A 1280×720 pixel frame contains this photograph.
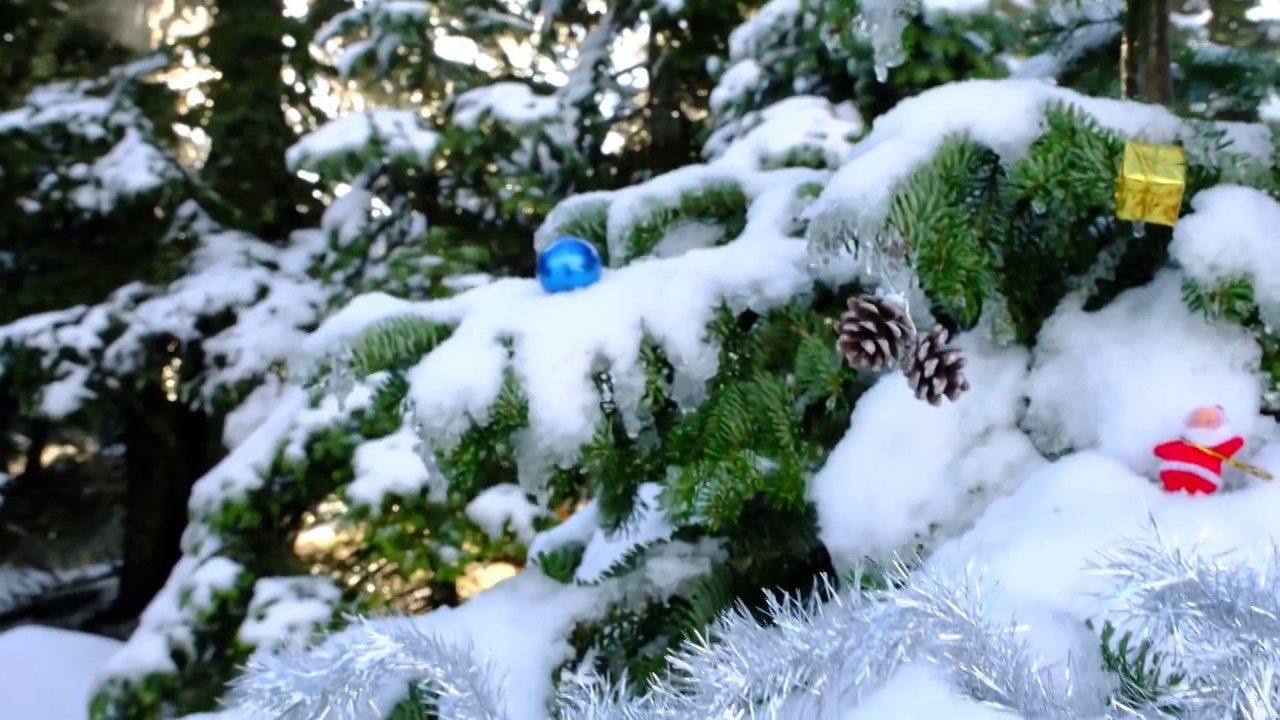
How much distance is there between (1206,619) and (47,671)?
283 cm

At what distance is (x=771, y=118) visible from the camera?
1.61 m

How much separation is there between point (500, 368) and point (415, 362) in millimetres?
116

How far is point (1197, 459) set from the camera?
0.54m

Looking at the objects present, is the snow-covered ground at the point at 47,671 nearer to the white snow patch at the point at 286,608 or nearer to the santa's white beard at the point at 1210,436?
the white snow patch at the point at 286,608

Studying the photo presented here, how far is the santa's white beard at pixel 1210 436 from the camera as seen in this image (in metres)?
0.55

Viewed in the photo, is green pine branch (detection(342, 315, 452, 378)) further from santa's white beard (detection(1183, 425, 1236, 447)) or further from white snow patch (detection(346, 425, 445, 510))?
white snow patch (detection(346, 425, 445, 510))

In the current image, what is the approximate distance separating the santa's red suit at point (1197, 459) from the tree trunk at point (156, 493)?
9.80ft

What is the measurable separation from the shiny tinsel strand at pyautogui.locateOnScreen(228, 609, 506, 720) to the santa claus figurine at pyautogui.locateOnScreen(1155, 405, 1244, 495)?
44cm

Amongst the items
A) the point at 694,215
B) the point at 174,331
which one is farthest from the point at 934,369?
the point at 174,331

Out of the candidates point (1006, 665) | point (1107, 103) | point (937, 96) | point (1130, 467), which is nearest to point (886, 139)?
point (937, 96)

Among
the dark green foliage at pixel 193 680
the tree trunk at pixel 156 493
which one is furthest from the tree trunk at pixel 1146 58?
the tree trunk at pixel 156 493

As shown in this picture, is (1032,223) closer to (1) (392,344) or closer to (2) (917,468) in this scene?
(2) (917,468)

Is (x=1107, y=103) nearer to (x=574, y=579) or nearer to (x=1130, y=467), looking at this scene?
(x=1130, y=467)

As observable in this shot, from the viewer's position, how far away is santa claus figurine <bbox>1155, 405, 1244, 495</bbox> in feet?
1.78
